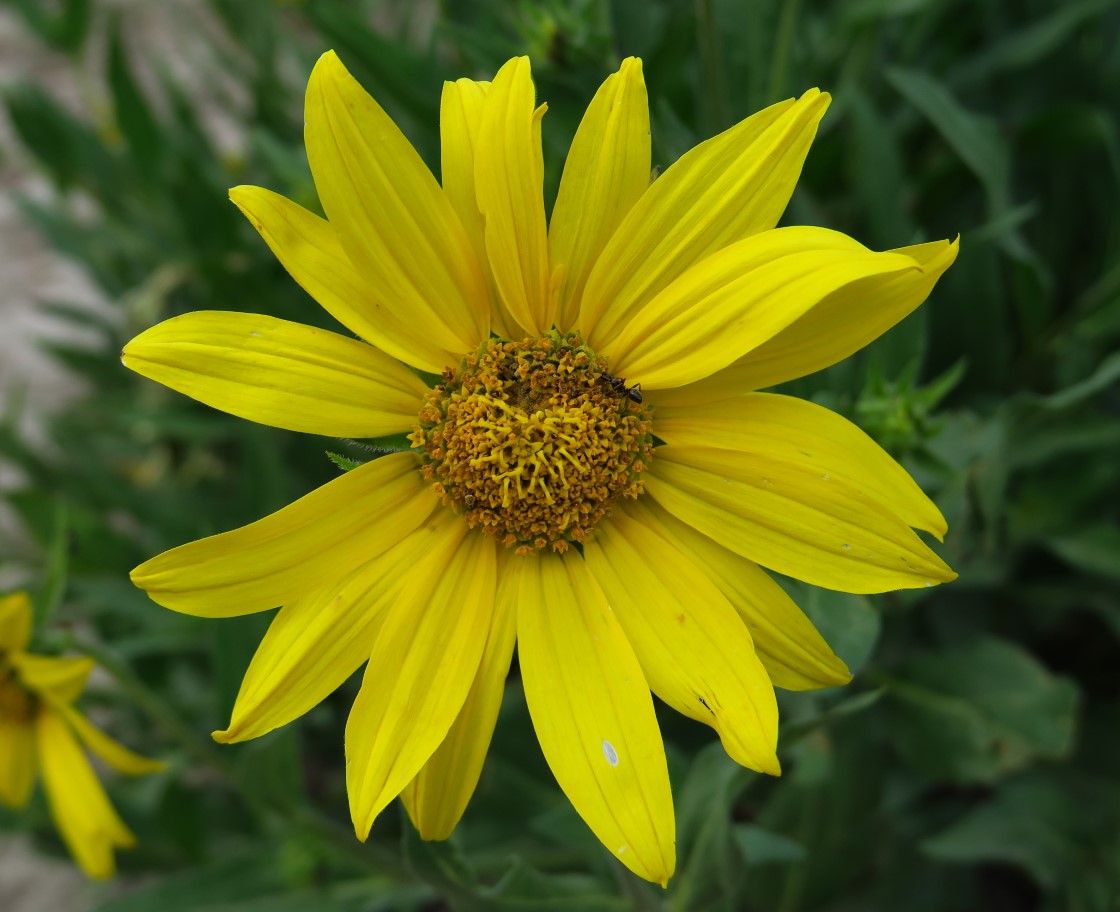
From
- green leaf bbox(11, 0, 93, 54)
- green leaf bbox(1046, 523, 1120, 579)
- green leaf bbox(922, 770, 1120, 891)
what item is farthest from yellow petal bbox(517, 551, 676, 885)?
green leaf bbox(11, 0, 93, 54)

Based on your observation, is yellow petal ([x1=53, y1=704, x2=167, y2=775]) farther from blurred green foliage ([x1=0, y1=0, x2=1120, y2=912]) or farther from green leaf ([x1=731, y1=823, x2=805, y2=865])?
green leaf ([x1=731, y1=823, x2=805, y2=865])

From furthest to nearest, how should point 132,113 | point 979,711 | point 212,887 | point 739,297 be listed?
1. point 132,113
2. point 212,887
3. point 979,711
4. point 739,297

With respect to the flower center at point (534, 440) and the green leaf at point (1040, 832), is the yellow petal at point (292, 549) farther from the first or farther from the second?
the green leaf at point (1040, 832)

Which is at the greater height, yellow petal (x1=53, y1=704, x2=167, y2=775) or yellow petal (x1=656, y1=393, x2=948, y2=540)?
yellow petal (x1=656, y1=393, x2=948, y2=540)

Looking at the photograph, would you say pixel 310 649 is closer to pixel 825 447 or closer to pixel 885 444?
pixel 825 447

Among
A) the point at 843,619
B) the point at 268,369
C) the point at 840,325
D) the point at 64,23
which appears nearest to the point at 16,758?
the point at 268,369

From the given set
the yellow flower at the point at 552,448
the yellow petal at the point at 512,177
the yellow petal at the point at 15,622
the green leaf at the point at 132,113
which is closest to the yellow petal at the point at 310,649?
the yellow flower at the point at 552,448

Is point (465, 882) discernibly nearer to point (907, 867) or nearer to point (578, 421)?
point (578, 421)

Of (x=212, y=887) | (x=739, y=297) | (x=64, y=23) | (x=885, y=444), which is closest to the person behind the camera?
(x=739, y=297)
